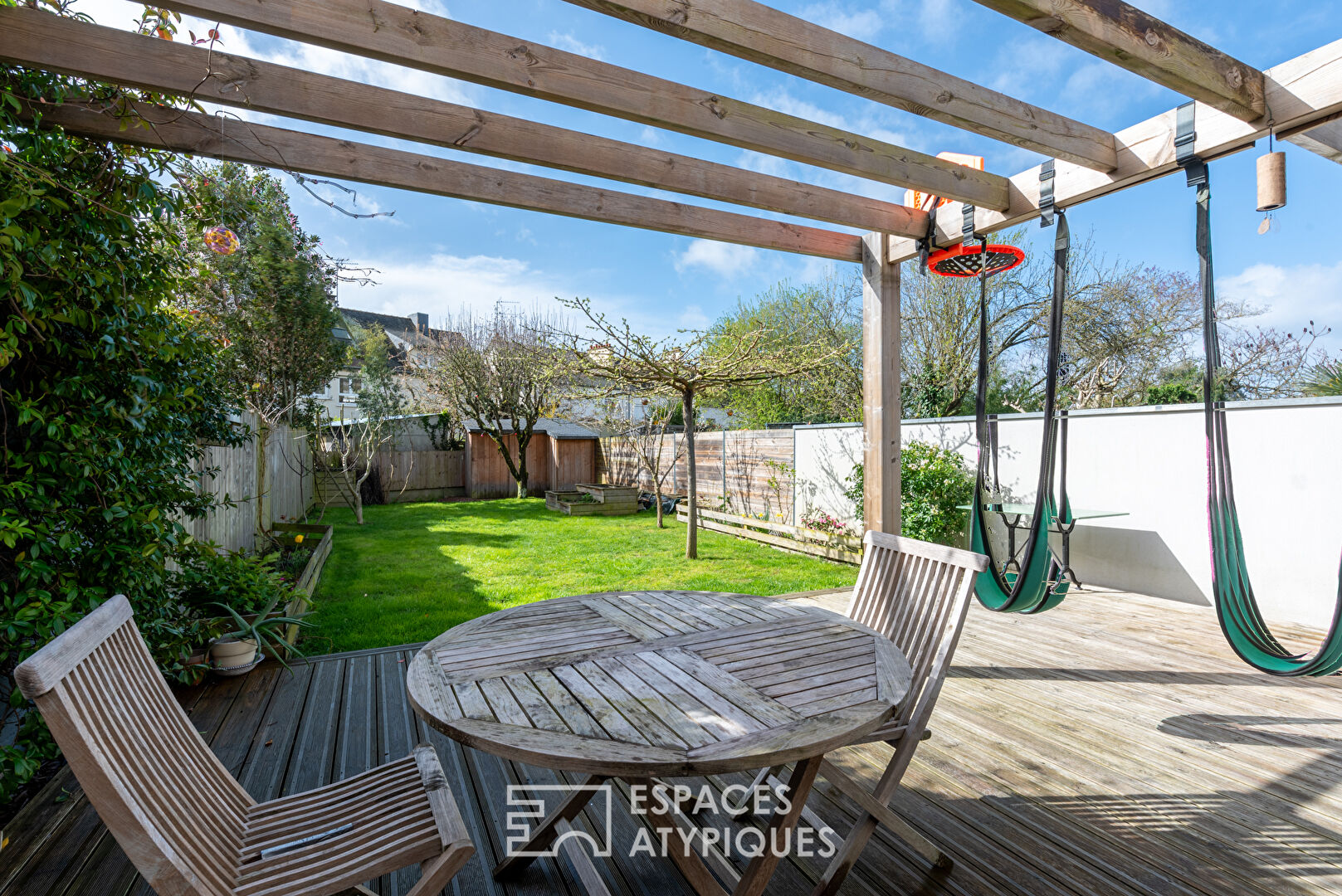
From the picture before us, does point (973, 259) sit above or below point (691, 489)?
above

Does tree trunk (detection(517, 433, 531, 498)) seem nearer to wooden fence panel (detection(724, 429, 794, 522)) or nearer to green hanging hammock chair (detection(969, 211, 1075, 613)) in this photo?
wooden fence panel (detection(724, 429, 794, 522))

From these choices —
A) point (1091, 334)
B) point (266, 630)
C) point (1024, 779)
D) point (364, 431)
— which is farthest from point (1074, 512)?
point (364, 431)

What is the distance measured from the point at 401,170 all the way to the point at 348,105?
0.42 meters

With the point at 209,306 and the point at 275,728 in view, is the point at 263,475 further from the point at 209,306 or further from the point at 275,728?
the point at 275,728

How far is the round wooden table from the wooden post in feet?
5.61

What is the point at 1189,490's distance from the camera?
16.3ft

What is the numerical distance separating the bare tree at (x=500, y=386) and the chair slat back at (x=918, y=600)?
35.8ft

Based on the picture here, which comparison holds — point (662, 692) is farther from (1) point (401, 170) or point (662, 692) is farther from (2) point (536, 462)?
(2) point (536, 462)

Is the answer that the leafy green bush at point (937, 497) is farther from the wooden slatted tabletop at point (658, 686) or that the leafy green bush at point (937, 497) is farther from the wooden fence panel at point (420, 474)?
the wooden fence panel at point (420, 474)

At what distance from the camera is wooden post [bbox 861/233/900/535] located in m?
3.75

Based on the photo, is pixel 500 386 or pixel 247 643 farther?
pixel 500 386

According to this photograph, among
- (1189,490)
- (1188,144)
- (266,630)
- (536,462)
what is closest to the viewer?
(1188,144)

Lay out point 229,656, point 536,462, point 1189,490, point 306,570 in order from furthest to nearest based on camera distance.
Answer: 1. point 536,462
2. point 306,570
3. point 1189,490
4. point 229,656

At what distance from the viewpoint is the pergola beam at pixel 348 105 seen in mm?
2039
